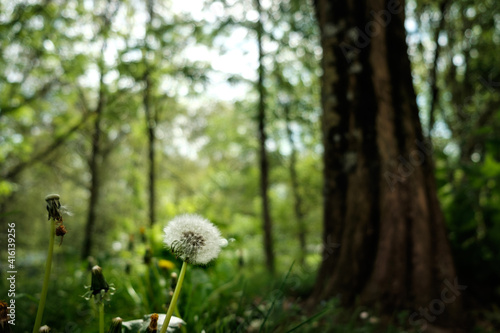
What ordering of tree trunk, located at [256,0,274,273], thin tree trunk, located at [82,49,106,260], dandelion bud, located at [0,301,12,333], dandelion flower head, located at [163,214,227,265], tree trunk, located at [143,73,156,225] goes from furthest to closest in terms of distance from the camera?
tree trunk, located at [143,73,156,225] → thin tree trunk, located at [82,49,106,260] → tree trunk, located at [256,0,274,273] → dandelion flower head, located at [163,214,227,265] → dandelion bud, located at [0,301,12,333]

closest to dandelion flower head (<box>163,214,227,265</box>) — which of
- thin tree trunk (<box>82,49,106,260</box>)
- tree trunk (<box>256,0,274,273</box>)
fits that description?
tree trunk (<box>256,0,274,273</box>)

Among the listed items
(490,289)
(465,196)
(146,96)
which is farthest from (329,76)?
(146,96)

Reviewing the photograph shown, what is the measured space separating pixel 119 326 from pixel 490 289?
2.99m

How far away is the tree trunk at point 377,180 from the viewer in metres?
2.31

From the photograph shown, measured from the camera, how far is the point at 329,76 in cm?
282

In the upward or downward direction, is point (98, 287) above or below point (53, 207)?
below

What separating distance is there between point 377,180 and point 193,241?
1.86 m

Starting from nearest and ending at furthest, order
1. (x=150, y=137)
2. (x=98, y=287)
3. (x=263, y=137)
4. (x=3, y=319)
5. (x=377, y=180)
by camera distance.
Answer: (x=3, y=319) → (x=98, y=287) → (x=377, y=180) → (x=263, y=137) → (x=150, y=137)

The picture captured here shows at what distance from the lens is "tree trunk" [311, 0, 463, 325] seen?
2.31m

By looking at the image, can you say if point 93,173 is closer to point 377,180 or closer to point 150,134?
point 150,134

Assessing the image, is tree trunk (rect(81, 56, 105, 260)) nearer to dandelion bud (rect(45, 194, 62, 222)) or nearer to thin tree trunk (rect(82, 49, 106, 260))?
thin tree trunk (rect(82, 49, 106, 260))

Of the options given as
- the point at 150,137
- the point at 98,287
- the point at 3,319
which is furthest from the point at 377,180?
the point at 150,137

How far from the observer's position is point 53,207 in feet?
2.82

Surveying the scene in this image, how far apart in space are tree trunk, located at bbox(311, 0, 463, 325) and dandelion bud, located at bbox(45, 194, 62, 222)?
189 centimetres
